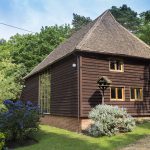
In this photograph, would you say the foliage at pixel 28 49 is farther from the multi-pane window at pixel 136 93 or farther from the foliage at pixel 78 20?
the foliage at pixel 78 20

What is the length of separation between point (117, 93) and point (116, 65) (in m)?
2.26

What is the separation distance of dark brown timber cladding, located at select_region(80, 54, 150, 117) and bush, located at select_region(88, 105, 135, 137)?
2.11m

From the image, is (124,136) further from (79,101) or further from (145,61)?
(145,61)

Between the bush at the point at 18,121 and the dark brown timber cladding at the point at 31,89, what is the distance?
12456mm

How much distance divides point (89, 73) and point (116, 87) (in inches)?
112

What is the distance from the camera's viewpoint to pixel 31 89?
37.5 m

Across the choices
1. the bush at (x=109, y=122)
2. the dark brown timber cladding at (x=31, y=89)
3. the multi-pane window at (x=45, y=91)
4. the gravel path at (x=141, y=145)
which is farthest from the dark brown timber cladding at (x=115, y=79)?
the dark brown timber cladding at (x=31, y=89)

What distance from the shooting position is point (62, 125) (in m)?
25.7

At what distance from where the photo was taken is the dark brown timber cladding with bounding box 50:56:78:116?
77.9 feet

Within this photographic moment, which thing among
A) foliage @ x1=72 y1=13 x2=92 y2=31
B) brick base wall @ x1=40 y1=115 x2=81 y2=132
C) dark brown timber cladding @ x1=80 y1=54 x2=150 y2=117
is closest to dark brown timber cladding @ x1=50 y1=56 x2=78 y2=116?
brick base wall @ x1=40 y1=115 x2=81 y2=132

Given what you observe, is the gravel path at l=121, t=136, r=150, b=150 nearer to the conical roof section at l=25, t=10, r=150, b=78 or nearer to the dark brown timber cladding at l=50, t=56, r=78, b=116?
the dark brown timber cladding at l=50, t=56, r=78, b=116

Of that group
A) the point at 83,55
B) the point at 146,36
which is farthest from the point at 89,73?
the point at 146,36

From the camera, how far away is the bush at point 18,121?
20.8 metres

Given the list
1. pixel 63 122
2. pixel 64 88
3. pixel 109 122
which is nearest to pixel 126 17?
pixel 64 88
